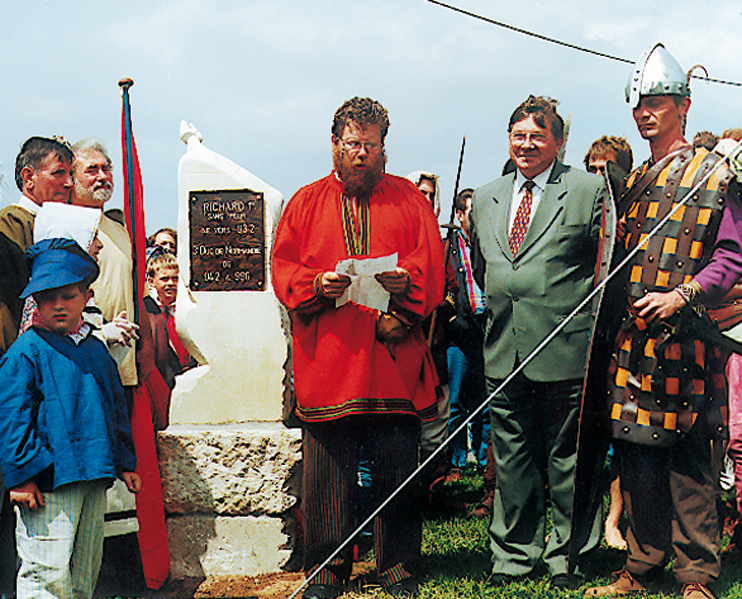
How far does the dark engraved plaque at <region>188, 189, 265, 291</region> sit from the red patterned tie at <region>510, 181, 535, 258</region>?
128 centimetres

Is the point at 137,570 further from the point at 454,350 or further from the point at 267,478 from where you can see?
the point at 454,350

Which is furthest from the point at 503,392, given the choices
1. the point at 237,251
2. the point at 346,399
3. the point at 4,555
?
the point at 4,555

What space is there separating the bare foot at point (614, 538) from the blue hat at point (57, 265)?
283cm

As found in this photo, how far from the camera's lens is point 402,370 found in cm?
377

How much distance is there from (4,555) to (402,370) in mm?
2032

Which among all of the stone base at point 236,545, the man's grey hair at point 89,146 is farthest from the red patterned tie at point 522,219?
the man's grey hair at point 89,146

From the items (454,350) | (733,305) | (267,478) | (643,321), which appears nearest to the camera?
(643,321)

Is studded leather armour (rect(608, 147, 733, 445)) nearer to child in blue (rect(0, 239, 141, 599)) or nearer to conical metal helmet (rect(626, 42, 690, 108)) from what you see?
conical metal helmet (rect(626, 42, 690, 108))

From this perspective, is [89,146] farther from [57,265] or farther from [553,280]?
[553,280]

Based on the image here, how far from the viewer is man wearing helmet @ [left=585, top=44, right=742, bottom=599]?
351 cm

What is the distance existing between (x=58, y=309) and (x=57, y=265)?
0.19 m

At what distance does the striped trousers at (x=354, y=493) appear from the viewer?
371cm

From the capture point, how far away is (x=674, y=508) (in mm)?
3535

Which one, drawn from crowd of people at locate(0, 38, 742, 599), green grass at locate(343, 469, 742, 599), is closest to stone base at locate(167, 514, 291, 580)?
crowd of people at locate(0, 38, 742, 599)
